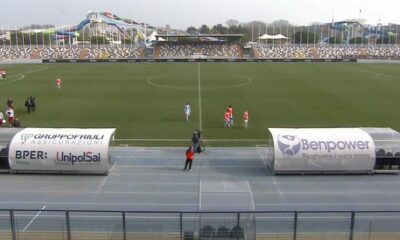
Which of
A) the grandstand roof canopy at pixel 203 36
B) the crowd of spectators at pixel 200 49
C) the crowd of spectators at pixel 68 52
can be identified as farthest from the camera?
the crowd of spectators at pixel 200 49

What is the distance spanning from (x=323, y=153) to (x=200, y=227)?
8847mm

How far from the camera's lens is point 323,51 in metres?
93.6

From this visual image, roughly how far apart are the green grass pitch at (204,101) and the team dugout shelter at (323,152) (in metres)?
5.40

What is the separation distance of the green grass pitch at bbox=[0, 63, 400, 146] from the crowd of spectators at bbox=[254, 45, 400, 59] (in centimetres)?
3804

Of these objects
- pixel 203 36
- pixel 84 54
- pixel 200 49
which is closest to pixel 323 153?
pixel 203 36

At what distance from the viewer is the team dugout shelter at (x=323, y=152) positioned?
54.5 ft

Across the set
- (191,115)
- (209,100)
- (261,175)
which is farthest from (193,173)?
(209,100)

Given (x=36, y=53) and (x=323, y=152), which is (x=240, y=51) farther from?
(x=323, y=152)

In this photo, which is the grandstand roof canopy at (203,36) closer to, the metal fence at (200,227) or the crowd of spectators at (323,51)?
the crowd of spectators at (323,51)

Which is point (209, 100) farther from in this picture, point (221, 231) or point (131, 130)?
point (221, 231)

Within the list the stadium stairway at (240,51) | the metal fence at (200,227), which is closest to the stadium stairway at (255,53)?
the stadium stairway at (240,51)

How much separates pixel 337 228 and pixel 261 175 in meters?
6.79

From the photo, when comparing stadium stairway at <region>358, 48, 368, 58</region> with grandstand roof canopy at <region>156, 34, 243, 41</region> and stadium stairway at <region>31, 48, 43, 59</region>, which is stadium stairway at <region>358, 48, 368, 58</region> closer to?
grandstand roof canopy at <region>156, 34, 243, 41</region>

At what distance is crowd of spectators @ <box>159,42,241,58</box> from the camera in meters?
91.7
